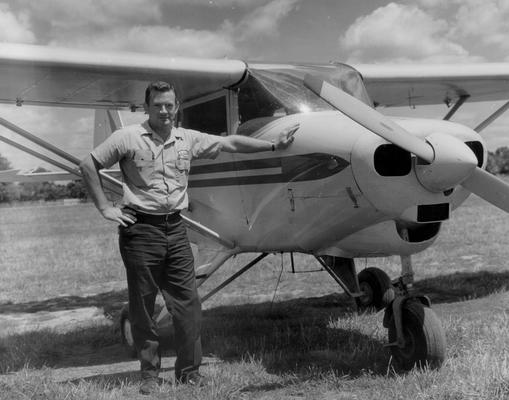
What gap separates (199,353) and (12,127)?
2816 mm

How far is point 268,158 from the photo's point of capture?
177 inches

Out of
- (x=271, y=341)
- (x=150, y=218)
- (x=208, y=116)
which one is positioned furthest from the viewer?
(x=208, y=116)

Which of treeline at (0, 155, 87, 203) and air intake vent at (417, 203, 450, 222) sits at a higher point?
air intake vent at (417, 203, 450, 222)

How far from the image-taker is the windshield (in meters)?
4.61

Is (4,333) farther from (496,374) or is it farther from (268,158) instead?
(496,374)

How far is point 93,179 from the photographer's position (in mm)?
3719

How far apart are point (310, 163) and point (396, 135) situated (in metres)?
0.89

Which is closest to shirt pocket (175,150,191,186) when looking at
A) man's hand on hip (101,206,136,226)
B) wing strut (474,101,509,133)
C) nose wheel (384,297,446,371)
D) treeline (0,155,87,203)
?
man's hand on hip (101,206,136,226)

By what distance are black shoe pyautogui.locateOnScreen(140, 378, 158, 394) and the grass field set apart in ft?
0.31

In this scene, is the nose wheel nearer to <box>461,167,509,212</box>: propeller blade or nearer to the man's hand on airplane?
<box>461,167,509,212</box>: propeller blade

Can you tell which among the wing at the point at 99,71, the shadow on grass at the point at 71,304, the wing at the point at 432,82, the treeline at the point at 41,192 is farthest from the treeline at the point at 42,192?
the wing at the point at 99,71

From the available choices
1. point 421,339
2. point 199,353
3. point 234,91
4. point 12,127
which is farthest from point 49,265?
point 421,339

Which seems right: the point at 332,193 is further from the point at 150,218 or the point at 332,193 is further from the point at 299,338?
the point at 299,338

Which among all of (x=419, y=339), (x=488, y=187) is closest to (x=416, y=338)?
(x=419, y=339)
